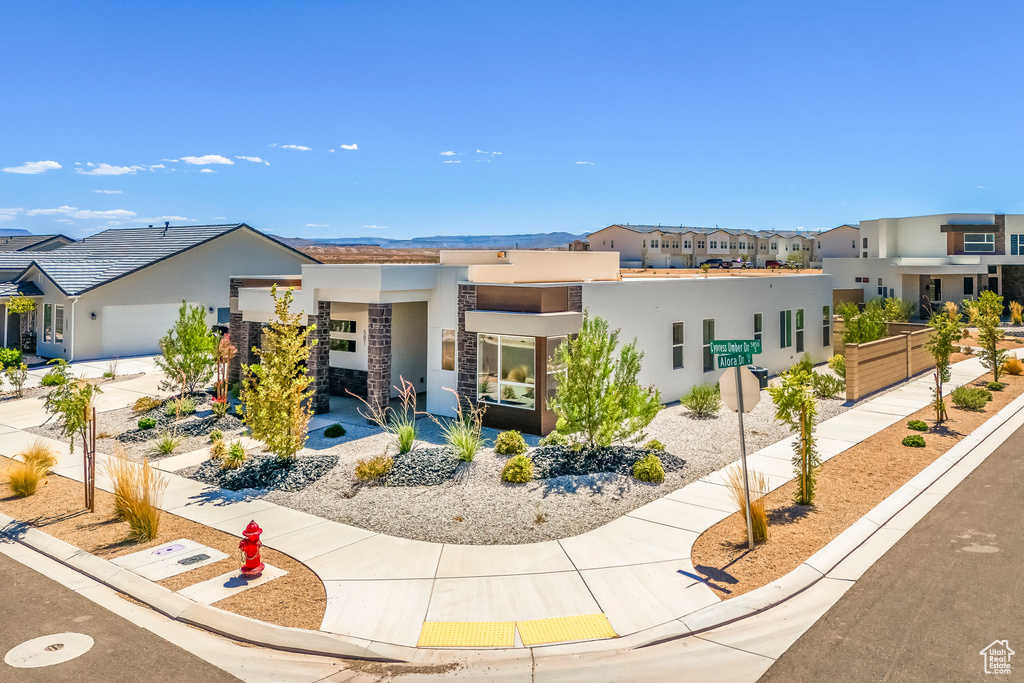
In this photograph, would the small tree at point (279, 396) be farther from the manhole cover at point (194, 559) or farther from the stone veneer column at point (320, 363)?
the stone veneer column at point (320, 363)

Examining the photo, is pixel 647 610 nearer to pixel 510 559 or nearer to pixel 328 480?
pixel 510 559

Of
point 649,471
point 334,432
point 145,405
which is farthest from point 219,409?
point 649,471

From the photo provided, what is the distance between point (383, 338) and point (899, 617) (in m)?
13.1

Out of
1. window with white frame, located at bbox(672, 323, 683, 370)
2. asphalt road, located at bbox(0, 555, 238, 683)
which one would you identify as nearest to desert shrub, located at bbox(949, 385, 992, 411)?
window with white frame, located at bbox(672, 323, 683, 370)

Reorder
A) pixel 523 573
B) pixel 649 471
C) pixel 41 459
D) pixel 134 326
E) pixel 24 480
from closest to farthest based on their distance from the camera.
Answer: pixel 523 573 → pixel 24 480 → pixel 649 471 → pixel 41 459 → pixel 134 326

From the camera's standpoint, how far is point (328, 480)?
→ 13.2m

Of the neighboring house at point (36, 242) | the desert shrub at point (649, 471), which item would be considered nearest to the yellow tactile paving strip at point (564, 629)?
the desert shrub at point (649, 471)

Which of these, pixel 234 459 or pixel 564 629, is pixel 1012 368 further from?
pixel 234 459

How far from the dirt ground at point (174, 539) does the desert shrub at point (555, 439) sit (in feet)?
A: 22.5

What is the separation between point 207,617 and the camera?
784cm

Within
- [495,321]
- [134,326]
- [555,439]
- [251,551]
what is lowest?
[251,551]

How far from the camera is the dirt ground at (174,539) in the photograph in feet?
26.3

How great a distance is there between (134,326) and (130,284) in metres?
2.01

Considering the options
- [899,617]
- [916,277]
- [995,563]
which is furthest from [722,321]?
[916,277]
